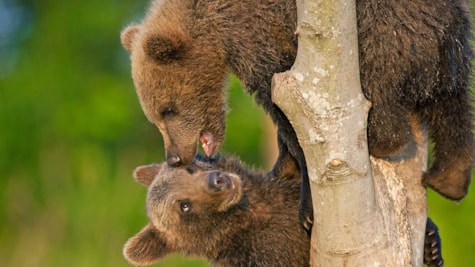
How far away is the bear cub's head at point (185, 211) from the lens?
5824 mm

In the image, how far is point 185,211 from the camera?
5.93 m

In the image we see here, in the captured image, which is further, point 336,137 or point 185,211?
point 185,211

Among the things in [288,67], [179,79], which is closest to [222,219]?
[179,79]

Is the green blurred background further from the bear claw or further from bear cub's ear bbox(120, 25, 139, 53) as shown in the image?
the bear claw

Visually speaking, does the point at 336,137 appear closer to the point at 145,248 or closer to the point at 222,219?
the point at 222,219

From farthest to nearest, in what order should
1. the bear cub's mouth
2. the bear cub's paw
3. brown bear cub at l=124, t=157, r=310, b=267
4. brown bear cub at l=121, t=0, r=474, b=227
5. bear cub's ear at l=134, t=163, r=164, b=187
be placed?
1. bear cub's ear at l=134, t=163, r=164, b=187
2. the bear cub's mouth
3. brown bear cub at l=124, t=157, r=310, b=267
4. the bear cub's paw
5. brown bear cub at l=121, t=0, r=474, b=227

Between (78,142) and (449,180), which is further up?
(449,180)

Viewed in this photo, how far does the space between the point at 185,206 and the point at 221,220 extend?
0.24 metres

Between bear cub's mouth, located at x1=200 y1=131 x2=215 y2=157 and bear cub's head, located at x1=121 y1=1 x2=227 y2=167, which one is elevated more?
bear cub's head, located at x1=121 y1=1 x2=227 y2=167

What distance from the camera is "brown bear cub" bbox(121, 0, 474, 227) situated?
5.04 metres

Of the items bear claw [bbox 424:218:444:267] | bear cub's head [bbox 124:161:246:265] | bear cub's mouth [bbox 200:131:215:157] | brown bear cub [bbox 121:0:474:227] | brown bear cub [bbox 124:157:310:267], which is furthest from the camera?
bear cub's mouth [bbox 200:131:215:157]

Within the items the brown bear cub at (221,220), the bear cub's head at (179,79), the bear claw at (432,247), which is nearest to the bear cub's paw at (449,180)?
the bear claw at (432,247)

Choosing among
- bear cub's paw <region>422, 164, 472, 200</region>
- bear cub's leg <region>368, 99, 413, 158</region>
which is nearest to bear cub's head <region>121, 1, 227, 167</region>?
bear cub's leg <region>368, 99, 413, 158</region>

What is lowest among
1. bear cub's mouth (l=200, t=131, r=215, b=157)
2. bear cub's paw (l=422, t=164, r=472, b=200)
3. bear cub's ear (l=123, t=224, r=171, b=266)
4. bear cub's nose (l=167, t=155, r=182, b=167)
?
bear cub's ear (l=123, t=224, r=171, b=266)
